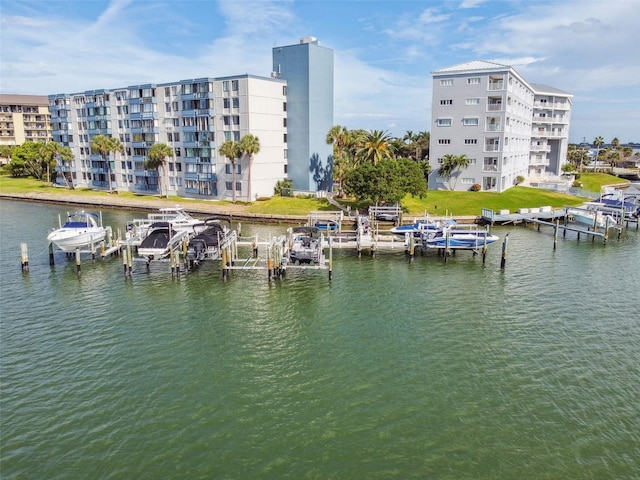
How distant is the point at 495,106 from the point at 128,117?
7464 centimetres

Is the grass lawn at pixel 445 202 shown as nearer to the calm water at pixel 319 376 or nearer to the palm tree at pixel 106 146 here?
the palm tree at pixel 106 146

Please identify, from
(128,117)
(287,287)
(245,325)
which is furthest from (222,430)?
(128,117)

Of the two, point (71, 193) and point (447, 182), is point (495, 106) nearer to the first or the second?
point (447, 182)

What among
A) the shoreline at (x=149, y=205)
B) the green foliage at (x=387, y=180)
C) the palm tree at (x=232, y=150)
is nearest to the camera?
the green foliage at (x=387, y=180)

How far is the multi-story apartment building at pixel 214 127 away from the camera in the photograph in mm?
86188

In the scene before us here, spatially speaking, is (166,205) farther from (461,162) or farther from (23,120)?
(23,120)

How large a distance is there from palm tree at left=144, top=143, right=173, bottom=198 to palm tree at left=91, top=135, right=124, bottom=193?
10148 mm

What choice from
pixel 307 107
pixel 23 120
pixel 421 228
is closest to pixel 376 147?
pixel 307 107

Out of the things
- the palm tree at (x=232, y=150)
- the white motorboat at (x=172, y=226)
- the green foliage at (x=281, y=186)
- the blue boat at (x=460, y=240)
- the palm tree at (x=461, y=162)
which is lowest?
the blue boat at (x=460, y=240)

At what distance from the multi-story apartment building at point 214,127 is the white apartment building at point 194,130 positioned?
0.18 metres

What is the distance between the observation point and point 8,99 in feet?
579

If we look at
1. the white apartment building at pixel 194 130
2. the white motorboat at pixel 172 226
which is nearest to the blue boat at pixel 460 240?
the white motorboat at pixel 172 226

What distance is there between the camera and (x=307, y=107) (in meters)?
88.6

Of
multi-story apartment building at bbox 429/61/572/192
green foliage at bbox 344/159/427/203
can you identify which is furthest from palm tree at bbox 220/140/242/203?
multi-story apartment building at bbox 429/61/572/192
